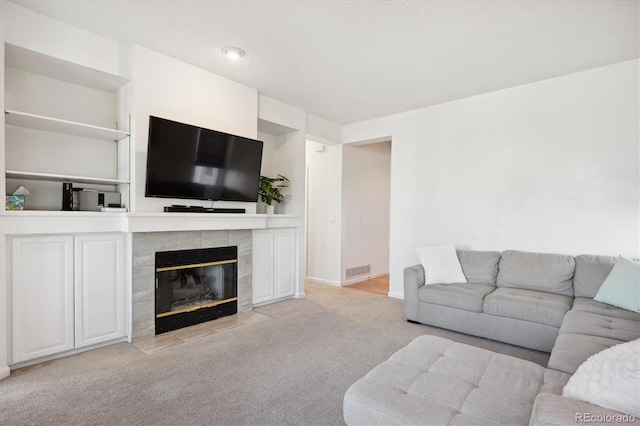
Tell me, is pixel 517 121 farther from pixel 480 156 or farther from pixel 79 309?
pixel 79 309

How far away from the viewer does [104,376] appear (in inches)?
88.0

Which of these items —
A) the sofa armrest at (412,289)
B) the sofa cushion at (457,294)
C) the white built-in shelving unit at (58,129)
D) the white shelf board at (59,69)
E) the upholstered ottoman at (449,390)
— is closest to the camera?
the upholstered ottoman at (449,390)

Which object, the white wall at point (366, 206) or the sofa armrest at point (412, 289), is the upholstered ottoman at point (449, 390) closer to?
the sofa armrest at point (412, 289)

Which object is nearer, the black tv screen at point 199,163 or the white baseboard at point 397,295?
the black tv screen at point 199,163

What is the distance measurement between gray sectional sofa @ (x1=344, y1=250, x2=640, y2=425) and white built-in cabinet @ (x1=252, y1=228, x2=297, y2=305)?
165cm

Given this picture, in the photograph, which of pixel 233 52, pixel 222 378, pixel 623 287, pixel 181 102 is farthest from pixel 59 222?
pixel 623 287

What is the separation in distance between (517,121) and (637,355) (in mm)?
3277

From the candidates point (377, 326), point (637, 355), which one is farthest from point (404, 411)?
point (377, 326)

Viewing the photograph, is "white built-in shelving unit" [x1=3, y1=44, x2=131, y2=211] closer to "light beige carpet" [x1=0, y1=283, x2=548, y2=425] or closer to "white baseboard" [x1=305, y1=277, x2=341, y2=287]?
"light beige carpet" [x1=0, y1=283, x2=548, y2=425]

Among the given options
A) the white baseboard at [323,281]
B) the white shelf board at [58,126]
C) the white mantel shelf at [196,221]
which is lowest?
the white baseboard at [323,281]

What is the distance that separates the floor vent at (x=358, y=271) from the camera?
538cm

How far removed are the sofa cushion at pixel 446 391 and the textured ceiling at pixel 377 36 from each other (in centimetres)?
228

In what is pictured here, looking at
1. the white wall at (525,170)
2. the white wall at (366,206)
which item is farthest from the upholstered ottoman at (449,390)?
the white wall at (366,206)

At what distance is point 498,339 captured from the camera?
2.88m
